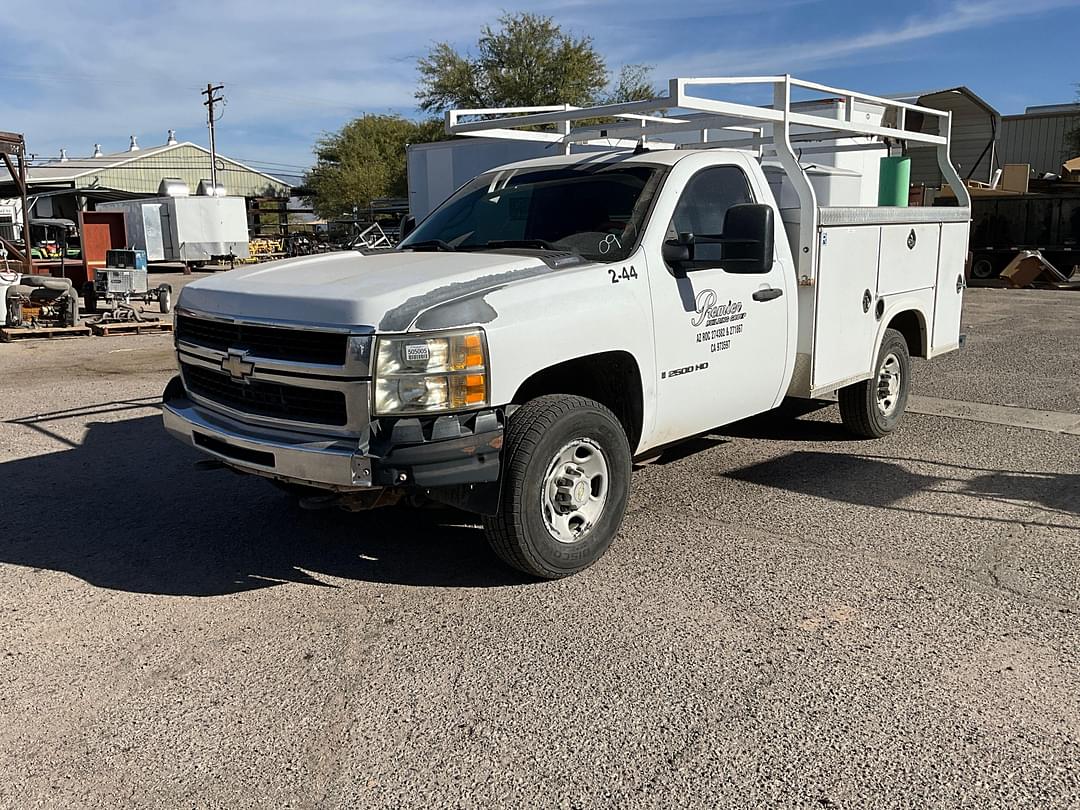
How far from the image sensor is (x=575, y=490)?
4.45 metres

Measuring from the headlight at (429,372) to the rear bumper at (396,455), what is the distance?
7cm

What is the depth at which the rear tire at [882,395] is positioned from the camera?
688 cm

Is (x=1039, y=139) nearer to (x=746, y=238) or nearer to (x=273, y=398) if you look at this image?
(x=746, y=238)

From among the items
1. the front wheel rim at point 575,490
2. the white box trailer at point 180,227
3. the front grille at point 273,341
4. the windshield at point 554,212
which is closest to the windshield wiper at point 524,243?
the windshield at point 554,212

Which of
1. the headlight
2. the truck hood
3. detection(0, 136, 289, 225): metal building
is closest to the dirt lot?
the headlight

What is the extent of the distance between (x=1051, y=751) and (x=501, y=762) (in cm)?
178

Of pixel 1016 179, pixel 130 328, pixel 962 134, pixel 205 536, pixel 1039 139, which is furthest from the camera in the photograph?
pixel 1039 139

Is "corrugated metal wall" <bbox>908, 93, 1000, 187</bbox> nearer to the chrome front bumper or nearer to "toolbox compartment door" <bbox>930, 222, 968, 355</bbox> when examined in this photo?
"toolbox compartment door" <bbox>930, 222, 968, 355</bbox>

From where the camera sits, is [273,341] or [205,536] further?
[205,536]

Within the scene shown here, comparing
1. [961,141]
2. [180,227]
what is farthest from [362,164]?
[961,141]

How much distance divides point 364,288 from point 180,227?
3385 cm

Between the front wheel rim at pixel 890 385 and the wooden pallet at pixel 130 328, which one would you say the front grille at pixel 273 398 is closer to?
the front wheel rim at pixel 890 385

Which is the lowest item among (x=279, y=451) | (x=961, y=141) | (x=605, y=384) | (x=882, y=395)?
(x=882, y=395)

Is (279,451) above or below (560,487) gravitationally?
above
